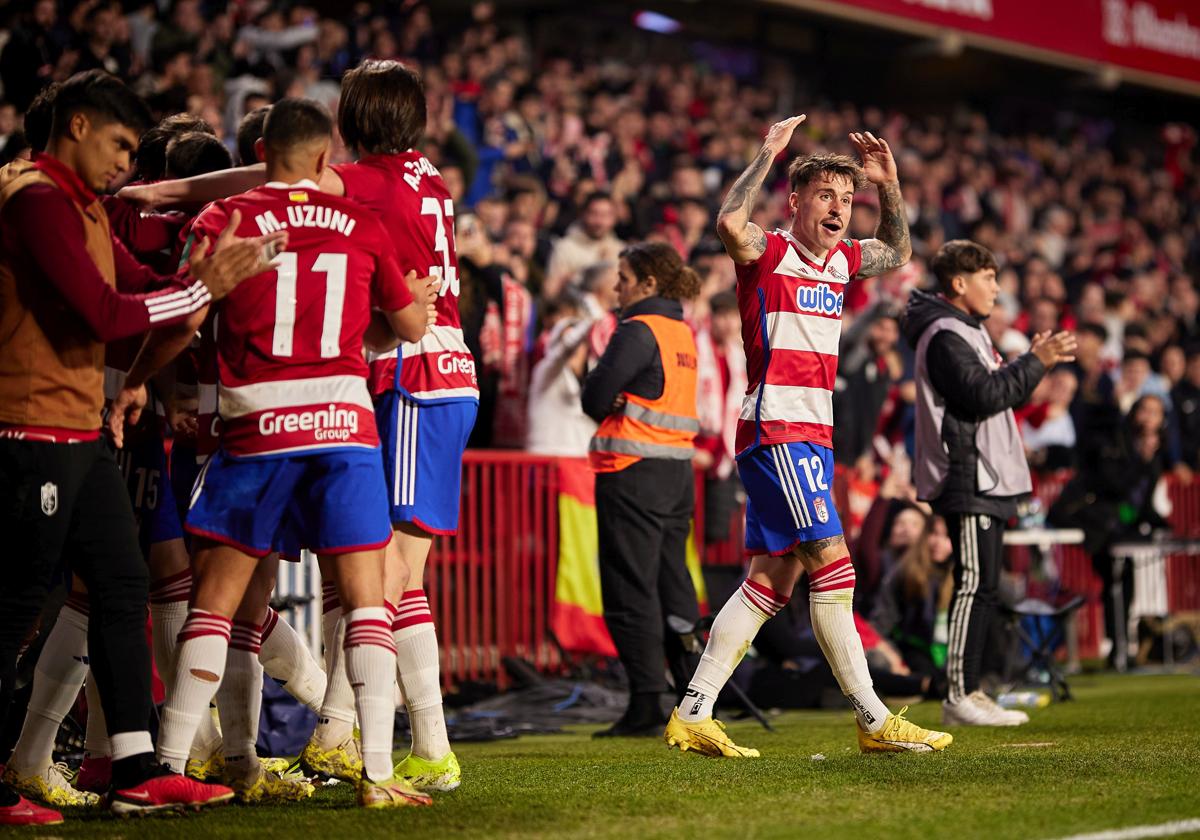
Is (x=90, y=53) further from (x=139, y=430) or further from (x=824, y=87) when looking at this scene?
(x=824, y=87)

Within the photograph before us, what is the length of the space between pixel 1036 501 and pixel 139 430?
9491 mm

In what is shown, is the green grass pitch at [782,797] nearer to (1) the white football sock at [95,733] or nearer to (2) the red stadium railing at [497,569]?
(1) the white football sock at [95,733]

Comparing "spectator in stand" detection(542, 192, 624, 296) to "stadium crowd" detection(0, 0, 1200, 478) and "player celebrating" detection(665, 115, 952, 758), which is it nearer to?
"stadium crowd" detection(0, 0, 1200, 478)

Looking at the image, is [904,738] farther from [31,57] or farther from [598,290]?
[31,57]

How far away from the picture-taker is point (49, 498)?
15.7ft

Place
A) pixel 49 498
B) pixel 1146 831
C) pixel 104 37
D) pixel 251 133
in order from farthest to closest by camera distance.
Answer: pixel 104 37
pixel 251 133
pixel 49 498
pixel 1146 831

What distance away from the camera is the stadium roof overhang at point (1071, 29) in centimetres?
1906

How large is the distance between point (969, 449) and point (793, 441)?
209cm

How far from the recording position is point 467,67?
16.0 metres

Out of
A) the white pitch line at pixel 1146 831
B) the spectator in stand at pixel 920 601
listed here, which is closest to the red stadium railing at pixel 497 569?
the spectator in stand at pixel 920 601

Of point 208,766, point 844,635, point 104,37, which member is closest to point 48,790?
point 208,766

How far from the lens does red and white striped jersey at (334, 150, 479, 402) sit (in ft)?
17.9

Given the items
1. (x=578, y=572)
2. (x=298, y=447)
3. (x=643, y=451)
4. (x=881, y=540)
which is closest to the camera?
(x=298, y=447)

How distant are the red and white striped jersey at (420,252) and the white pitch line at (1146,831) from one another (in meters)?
2.50
